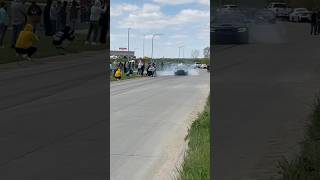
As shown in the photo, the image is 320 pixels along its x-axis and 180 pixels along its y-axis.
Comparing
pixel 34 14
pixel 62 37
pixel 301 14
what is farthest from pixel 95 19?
pixel 301 14

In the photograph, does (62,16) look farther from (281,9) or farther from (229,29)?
(281,9)

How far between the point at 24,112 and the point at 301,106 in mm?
4263

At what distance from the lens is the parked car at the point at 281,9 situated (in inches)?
251

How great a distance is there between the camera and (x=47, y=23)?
6387mm

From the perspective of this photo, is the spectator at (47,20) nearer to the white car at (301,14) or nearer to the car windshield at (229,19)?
the car windshield at (229,19)

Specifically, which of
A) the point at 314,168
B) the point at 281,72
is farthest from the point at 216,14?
the point at 281,72

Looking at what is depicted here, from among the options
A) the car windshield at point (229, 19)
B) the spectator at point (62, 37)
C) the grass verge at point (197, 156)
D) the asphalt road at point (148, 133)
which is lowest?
the asphalt road at point (148, 133)

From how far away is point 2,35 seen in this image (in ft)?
25.4

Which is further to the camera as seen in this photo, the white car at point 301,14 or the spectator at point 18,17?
the spectator at point 18,17

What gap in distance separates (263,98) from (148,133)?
1.82m

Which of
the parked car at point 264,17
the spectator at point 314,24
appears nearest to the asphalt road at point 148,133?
the parked car at point 264,17

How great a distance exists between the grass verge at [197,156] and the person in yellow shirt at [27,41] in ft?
7.82

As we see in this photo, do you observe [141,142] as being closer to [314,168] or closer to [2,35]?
[2,35]

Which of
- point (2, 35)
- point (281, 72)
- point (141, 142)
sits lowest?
point (141, 142)
